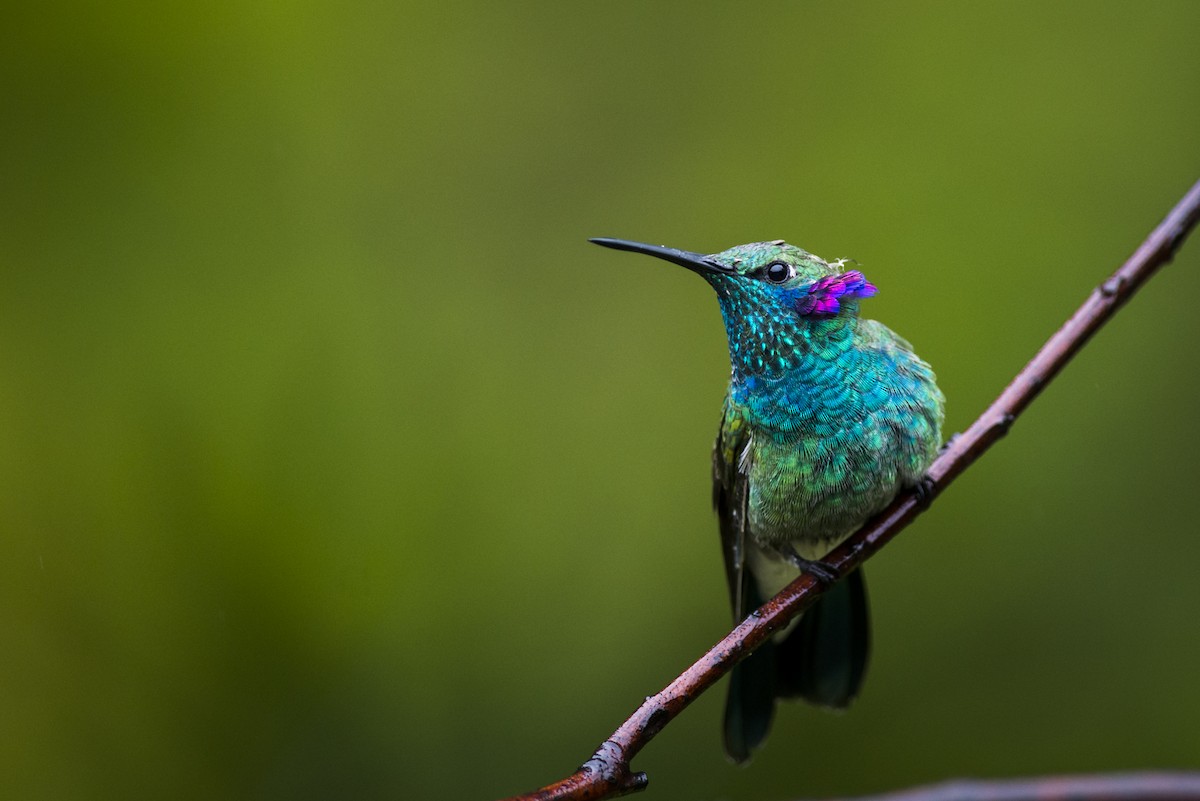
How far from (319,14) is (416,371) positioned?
129 centimetres

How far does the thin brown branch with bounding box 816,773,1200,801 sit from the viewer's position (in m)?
0.77

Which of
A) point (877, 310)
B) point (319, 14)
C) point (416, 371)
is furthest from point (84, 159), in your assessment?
point (877, 310)

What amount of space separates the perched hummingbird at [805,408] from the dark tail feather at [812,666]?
4.3 inches

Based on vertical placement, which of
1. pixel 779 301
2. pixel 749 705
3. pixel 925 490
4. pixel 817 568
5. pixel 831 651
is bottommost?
pixel 749 705

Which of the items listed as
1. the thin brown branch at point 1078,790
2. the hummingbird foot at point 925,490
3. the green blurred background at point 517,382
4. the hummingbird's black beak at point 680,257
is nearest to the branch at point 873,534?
the hummingbird foot at point 925,490

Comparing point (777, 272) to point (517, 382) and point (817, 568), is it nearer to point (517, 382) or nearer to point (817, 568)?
point (817, 568)

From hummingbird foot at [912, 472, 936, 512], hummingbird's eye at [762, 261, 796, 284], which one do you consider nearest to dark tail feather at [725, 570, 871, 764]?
hummingbird foot at [912, 472, 936, 512]

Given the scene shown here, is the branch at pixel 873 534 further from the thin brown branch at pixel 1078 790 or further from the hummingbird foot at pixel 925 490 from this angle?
the thin brown branch at pixel 1078 790

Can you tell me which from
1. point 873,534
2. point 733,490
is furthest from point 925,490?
point 733,490

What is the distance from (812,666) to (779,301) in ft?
3.52

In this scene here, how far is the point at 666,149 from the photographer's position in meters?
3.65

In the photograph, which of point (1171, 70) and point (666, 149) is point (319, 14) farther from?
point (1171, 70)

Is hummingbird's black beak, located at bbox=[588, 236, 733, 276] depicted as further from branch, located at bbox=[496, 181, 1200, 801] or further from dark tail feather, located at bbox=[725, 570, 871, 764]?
dark tail feather, located at bbox=[725, 570, 871, 764]

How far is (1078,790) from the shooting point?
2.70 feet
